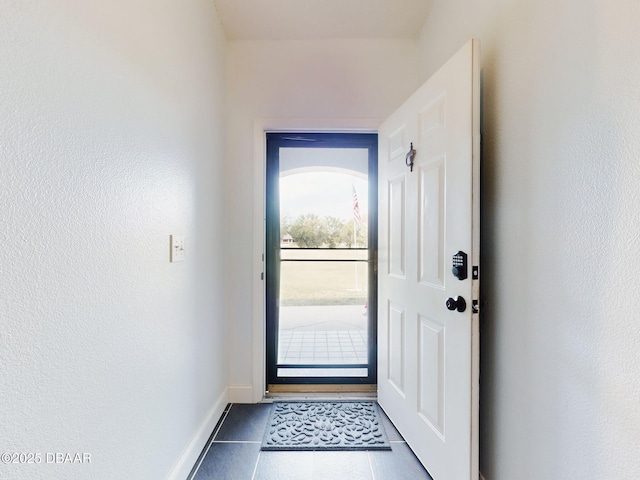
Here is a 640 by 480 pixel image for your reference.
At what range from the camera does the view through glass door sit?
210 cm

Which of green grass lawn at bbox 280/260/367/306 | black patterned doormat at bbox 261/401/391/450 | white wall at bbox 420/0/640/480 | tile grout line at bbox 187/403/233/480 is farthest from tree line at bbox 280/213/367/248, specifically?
tile grout line at bbox 187/403/233/480

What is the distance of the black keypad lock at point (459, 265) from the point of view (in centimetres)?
111

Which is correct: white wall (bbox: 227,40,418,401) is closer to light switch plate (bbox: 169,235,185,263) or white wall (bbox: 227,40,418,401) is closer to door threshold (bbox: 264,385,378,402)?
door threshold (bbox: 264,385,378,402)

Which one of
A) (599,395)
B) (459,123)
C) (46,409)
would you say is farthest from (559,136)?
(46,409)

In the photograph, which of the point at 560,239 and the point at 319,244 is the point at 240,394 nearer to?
the point at 319,244

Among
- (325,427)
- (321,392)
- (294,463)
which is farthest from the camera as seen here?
(321,392)

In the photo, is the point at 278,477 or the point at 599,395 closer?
the point at 599,395

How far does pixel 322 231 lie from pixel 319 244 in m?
0.10

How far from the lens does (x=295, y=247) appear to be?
2115 millimetres

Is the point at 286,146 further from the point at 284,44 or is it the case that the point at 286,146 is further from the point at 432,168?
the point at 432,168

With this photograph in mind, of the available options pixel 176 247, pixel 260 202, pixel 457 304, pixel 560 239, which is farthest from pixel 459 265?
pixel 260 202

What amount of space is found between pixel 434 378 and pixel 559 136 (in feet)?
3.64

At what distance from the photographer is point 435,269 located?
1.31 metres

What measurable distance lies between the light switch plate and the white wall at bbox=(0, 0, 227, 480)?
0.03 meters
